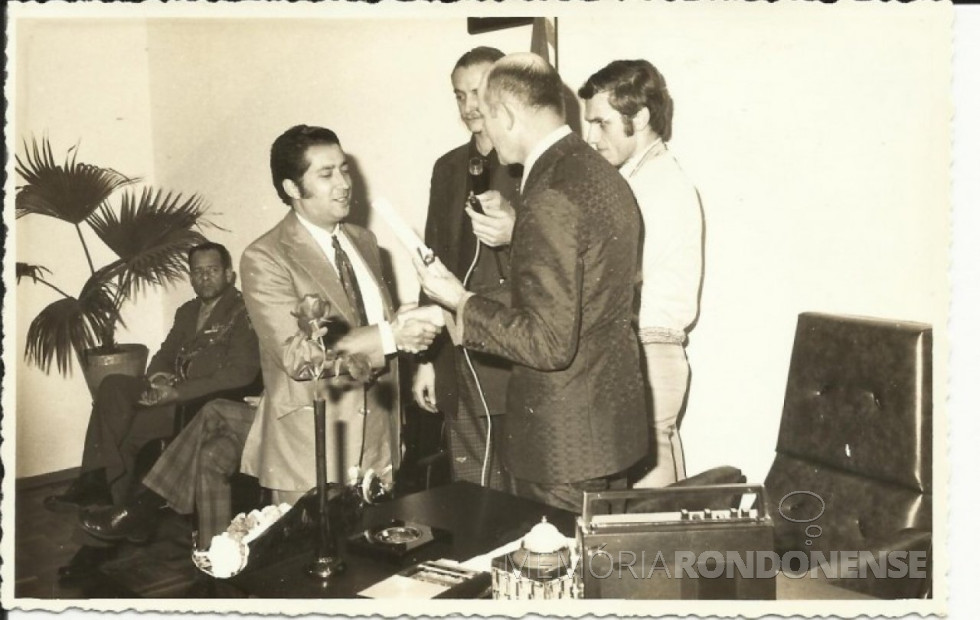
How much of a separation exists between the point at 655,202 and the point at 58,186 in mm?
1797

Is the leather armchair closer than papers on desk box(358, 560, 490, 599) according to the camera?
No

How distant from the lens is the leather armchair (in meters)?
1.81

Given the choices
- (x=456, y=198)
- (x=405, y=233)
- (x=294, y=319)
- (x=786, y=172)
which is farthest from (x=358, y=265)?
(x=786, y=172)

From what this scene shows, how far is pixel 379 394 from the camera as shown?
2.60m

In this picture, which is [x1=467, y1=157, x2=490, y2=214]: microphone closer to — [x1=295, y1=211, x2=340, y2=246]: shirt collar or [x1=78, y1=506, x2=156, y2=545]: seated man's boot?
[x1=295, y1=211, x2=340, y2=246]: shirt collar

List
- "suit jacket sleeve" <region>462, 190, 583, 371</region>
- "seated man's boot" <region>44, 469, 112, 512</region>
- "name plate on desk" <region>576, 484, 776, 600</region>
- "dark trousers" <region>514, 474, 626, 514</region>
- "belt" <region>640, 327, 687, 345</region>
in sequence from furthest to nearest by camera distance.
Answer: "seated man's boot" <region>44, 469, 112, 512</region> → "belt" <region>640, 327, 687, 345</region> → "dark trousers" <region>514, 474, 626, 514</region> → "suit jacket sleeve" <region>462, 190, 583, 371</region> → "name plate on desk" <region>576, 484, 776, 600</region>

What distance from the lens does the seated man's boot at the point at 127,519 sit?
3.37 meters

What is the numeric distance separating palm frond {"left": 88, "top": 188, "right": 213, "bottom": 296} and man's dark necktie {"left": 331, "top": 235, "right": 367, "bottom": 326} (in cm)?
116

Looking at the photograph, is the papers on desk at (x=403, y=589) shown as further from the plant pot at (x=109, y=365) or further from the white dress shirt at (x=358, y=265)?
the plant pot at (x=109, y=365)

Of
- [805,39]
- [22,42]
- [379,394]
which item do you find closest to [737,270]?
[805,39]

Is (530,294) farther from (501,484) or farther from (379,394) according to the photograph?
(501,484)

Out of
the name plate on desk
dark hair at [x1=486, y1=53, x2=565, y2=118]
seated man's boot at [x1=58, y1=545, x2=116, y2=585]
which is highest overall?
dark hair at [x1=486, y1=53, x2=565, y2=118]

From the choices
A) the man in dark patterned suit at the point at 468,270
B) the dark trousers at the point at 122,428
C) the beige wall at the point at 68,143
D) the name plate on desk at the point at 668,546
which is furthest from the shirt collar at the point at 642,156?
the dark trousers at the point at 122,428

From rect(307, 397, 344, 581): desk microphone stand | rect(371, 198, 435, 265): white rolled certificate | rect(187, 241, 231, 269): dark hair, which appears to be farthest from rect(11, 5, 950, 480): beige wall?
rect(307, 397, 344, 581): desk microphone stand
